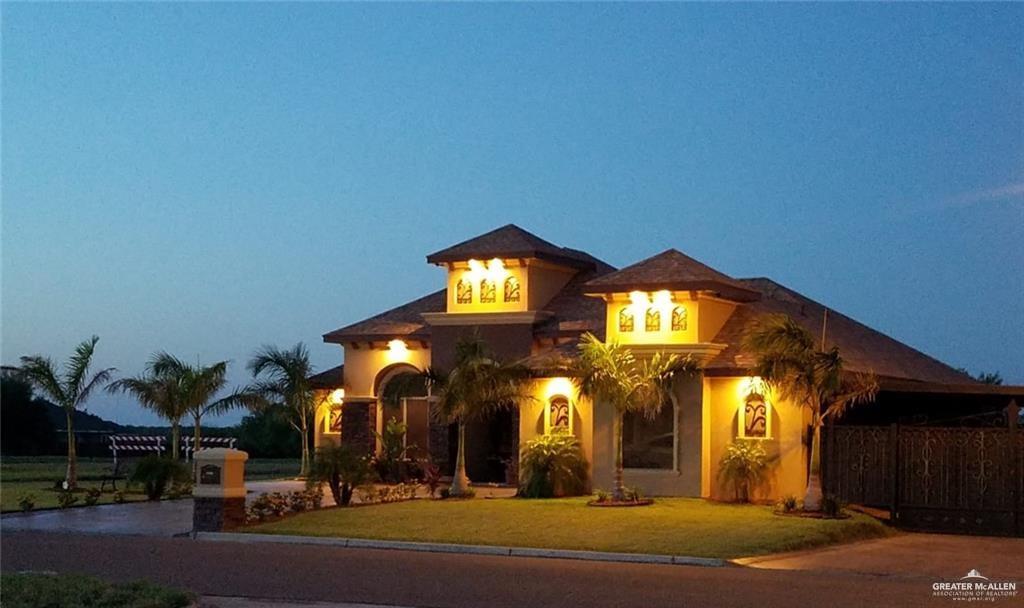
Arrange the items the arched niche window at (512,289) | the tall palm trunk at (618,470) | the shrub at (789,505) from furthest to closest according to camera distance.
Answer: the arched niche window at (512,289), the tall palm trunk at (618,470), the shrub at (789,505)

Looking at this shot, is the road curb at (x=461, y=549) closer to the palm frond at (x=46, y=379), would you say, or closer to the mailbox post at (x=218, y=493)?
the mailbox post at (x=218, y=493)

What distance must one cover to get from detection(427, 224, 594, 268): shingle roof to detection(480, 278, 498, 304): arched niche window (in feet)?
2.62

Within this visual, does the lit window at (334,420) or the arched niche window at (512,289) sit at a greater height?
the arched niche window at (512,289)

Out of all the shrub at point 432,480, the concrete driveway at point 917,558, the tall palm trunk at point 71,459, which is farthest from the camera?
the tall palm trunk at point 71,459

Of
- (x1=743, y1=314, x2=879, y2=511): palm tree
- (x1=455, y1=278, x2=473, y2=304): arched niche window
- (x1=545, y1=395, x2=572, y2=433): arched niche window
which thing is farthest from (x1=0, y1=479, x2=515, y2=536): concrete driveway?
(x1=743, y1=314, x2=879, y2=511): palm tree

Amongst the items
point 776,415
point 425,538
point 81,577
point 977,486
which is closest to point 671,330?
point 776,415

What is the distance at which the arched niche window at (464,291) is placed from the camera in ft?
119

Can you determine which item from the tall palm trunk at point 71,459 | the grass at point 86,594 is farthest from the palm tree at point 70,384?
the grass at point 86,594

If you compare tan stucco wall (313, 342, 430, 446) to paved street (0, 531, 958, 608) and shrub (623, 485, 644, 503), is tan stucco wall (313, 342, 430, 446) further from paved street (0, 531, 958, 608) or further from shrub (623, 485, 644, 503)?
paved street (0, 531, 958, 608)

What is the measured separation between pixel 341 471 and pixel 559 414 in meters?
6.68

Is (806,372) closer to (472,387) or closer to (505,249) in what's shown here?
(472,387)

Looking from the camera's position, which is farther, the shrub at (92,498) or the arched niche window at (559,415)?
the arched niche window at (559,415)

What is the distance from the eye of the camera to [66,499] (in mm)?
28891

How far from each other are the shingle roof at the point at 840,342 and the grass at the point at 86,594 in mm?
16932
